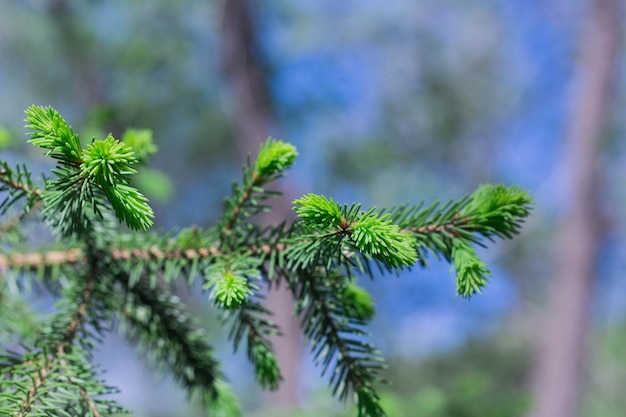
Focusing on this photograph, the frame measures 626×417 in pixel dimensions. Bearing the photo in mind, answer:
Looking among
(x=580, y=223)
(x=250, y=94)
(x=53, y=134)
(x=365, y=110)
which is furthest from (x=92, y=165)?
(x=365, y=110)

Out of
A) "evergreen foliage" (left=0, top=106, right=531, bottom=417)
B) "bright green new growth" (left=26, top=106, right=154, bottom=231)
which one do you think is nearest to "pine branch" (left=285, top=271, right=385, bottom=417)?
"evergreen foliage" (left=0, top=106, right=531, bottom=417)

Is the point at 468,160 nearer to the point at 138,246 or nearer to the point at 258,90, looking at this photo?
the point at 258,90

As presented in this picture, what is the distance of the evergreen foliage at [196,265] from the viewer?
0.28 metres

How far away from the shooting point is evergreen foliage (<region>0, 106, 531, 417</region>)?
0.93 feet

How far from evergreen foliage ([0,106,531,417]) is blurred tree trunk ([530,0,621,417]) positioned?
2443 mm

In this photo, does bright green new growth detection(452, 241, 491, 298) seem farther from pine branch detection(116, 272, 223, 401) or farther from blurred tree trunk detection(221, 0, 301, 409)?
blurred tree trunk detection(221, 0, 301, 409)

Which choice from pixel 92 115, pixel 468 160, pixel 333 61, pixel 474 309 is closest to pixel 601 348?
pixel 474 309

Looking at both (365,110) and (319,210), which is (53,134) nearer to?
(319,210)

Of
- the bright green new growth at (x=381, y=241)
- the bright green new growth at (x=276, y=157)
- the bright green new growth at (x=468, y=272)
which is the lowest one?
the bright green new growth at (x=381, y=241)

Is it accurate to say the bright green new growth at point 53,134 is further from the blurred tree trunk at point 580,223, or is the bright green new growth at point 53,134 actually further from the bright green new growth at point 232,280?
the blurred tree trunk at point 580,223

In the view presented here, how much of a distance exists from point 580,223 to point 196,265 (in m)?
2.63

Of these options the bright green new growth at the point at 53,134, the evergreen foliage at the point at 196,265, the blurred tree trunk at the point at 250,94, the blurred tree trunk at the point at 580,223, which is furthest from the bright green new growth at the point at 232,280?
the blurred tree trunk at the point at 250,94

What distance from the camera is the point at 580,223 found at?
8.54ft

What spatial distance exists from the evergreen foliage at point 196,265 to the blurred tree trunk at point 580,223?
2.44 m
